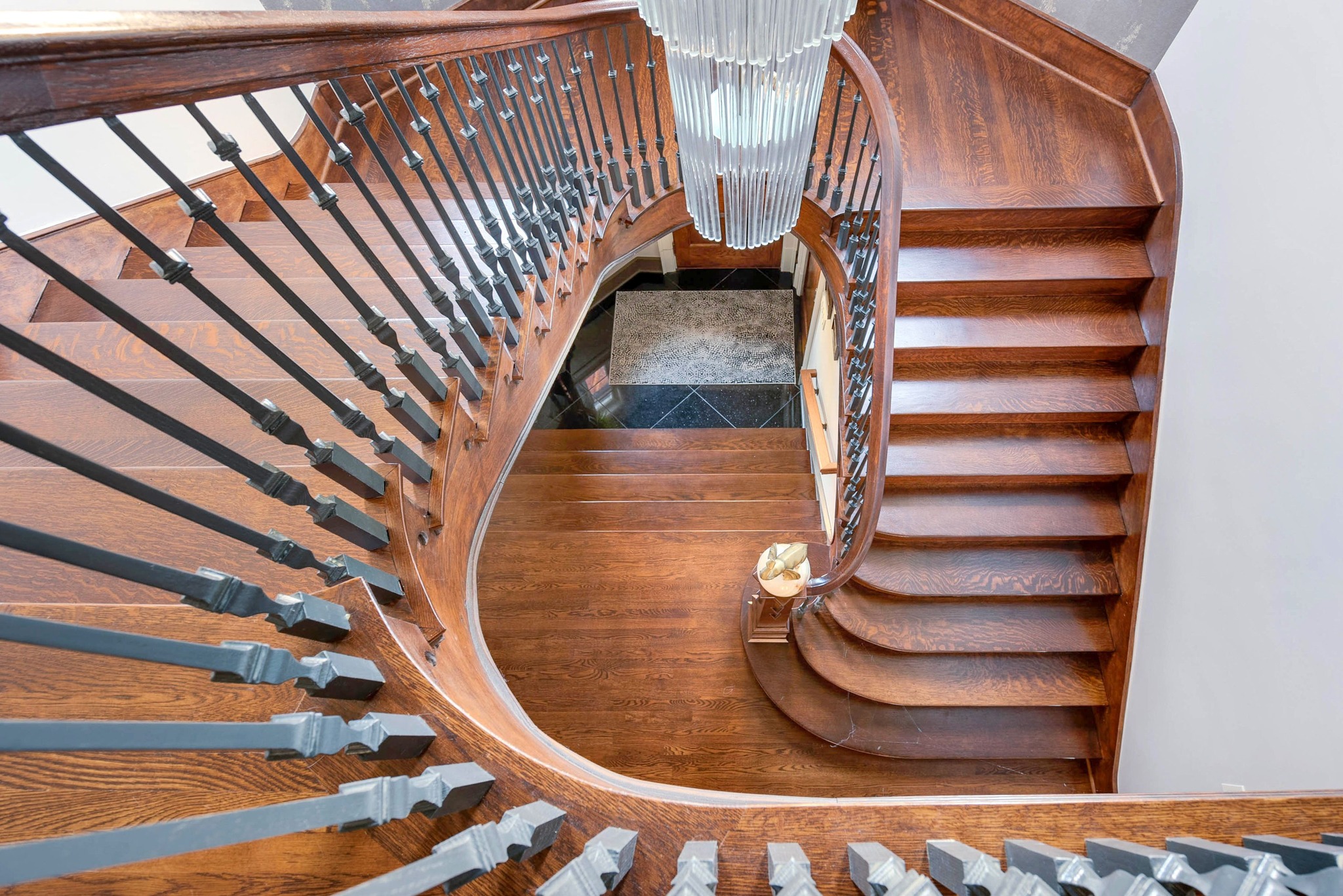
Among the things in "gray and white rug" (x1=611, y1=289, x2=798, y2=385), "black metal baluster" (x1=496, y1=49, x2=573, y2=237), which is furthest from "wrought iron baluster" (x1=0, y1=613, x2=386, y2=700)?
"gray and white rug" (x1=611, y1=289, x2=798, y2=385)

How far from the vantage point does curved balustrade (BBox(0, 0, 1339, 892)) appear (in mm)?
668

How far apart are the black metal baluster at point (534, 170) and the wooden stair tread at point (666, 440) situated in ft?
7.78

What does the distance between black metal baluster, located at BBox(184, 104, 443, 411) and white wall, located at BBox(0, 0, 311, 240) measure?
1.55 m

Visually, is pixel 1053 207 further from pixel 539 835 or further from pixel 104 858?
pixel 104 858

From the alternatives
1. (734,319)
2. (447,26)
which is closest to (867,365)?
(447,26)

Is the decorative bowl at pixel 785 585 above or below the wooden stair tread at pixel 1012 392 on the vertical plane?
below

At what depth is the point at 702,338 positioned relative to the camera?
18.9 ft

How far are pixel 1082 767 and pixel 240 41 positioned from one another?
11.9 feet

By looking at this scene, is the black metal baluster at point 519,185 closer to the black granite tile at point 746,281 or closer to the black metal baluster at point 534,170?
the black metal baluster at point 534,170

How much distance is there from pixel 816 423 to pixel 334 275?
3.59 meters

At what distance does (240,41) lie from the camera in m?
0.78

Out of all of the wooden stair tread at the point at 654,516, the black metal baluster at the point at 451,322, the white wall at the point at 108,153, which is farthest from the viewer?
the wooden stair tread at the point at 654,516

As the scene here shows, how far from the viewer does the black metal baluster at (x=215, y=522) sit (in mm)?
618

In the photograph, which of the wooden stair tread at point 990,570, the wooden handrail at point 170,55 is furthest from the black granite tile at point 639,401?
the wooden handrail at point 170,55
